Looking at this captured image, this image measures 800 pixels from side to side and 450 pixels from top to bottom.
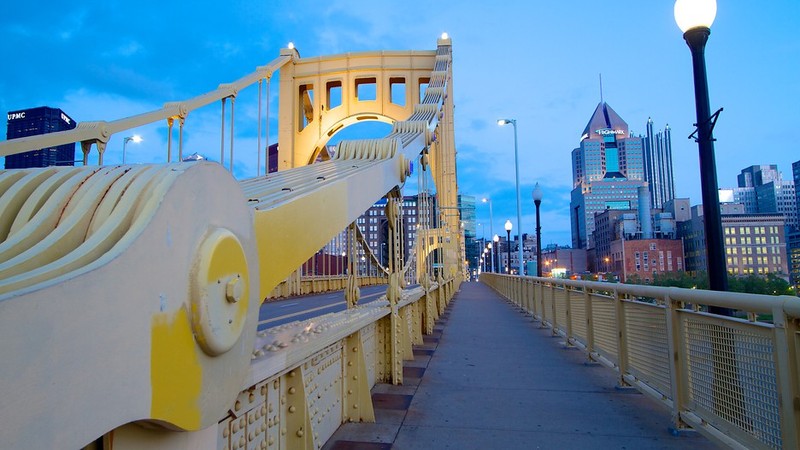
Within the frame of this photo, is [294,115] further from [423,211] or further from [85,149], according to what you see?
[85,149]

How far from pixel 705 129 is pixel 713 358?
7.65 feet

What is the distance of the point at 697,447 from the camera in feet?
11.6

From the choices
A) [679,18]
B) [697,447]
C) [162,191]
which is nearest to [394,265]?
[697,447]

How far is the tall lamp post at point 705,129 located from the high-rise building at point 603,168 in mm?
138710

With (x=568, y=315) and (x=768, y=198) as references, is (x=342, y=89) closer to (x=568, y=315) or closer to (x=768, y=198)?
(x=568, y=315)

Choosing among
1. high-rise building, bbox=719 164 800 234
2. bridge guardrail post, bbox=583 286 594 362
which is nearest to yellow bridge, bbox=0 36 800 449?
bridge guardrail post, bbox=583 286 594 362

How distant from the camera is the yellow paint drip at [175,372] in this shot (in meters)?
1.28

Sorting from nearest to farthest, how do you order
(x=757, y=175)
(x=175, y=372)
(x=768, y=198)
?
1. (x=175, y=372)
2. (x=768, y=198)
3. (x=757, y=175)

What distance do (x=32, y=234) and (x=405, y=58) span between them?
2839cm

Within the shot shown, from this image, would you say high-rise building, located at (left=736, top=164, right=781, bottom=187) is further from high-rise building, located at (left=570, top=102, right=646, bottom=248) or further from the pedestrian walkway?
the pedestrian walkway

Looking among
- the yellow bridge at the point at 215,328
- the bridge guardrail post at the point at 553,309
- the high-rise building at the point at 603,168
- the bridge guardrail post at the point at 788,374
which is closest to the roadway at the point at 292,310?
the yellow bridge at the point at 215,328

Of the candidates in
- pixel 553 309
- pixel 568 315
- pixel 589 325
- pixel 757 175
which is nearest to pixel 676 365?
pixel 589 325

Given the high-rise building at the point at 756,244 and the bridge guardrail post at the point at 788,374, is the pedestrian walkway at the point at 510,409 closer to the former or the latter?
the bridge guardrail post at the point at 788,374

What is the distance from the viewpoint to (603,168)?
174750 mm
